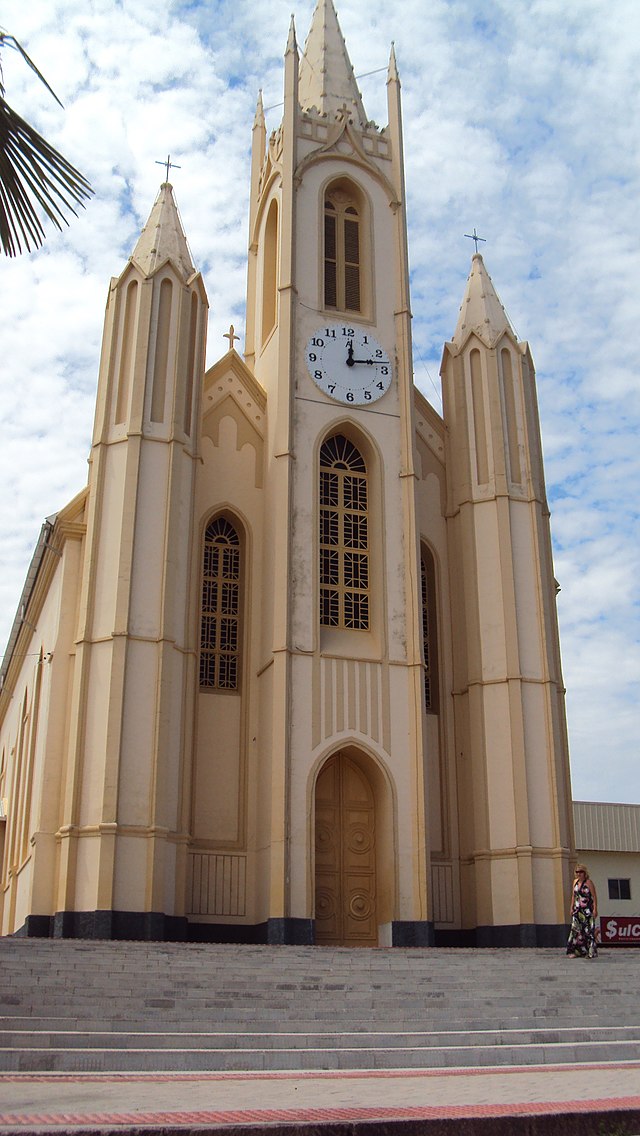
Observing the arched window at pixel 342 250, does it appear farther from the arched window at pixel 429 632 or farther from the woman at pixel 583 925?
the woman at pixel 583 925

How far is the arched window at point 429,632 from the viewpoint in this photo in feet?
81.9

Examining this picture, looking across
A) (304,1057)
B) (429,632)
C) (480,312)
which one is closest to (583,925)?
(429,632)

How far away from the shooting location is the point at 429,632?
2552 centimetres

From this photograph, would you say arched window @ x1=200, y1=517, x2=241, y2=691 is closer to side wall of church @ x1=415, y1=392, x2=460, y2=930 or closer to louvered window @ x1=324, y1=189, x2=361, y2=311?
side wall of church @ x1=415, y1=392, x2=460, y2=930

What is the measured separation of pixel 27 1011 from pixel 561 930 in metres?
13.1

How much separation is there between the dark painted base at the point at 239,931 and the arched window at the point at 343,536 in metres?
6.04

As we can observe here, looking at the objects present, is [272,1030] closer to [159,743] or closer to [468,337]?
[159,743]

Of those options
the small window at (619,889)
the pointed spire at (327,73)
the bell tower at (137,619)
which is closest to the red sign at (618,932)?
the bell tower at (137,619)

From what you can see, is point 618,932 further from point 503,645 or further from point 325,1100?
point 325,1100

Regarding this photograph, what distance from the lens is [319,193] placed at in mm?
27000

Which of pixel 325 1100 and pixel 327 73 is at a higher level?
pixel 327 73

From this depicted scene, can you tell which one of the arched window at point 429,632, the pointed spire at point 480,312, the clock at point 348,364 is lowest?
the arched window at point 429,632

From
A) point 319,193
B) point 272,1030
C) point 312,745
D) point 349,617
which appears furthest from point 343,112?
point 272,1030

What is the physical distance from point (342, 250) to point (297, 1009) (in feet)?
62.4
